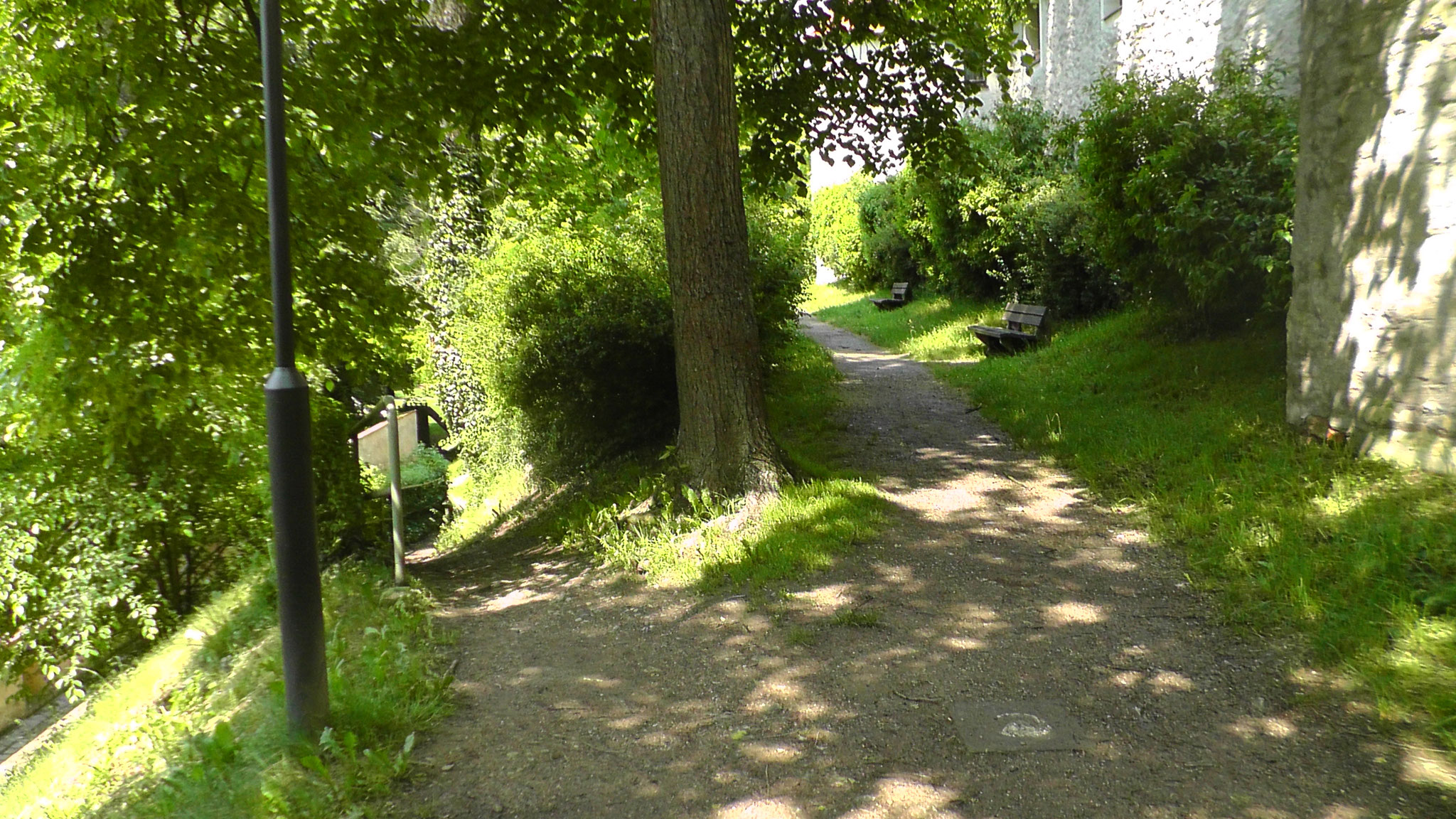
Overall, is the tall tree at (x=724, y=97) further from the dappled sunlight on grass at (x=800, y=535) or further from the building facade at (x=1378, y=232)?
the building facade at (x=1378, y=232)

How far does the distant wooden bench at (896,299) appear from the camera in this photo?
74.4 ft

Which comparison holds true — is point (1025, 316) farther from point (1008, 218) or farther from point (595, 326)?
Answer: point (595, 326)

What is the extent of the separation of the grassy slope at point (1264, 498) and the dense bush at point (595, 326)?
9.03 ft

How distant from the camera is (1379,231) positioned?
6.37 meters

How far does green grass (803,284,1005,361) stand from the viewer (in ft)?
50.9

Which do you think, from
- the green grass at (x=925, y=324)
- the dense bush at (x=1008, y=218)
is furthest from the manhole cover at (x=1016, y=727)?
the green grass at (x=925, y=324)

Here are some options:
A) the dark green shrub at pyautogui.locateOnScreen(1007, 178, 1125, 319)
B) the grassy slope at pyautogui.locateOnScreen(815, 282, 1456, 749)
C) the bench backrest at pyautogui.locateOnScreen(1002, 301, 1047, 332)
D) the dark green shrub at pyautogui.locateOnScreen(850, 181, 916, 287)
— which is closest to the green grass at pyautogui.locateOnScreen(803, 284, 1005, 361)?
the bench backrest at pyautogui.locateOnScreen(1002, 301, 1047, 332)

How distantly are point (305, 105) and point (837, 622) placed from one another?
634 cm

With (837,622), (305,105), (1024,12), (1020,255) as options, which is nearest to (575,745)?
(837,622)

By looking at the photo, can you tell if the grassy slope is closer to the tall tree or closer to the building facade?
the building facade

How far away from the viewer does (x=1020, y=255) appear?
15203mm

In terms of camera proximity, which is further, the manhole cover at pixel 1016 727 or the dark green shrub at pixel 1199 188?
the dark green shrub at pixel 1199 188

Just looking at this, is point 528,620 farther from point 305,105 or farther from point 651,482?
point 305,105

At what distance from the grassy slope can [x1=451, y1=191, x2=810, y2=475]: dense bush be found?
2.75 m
